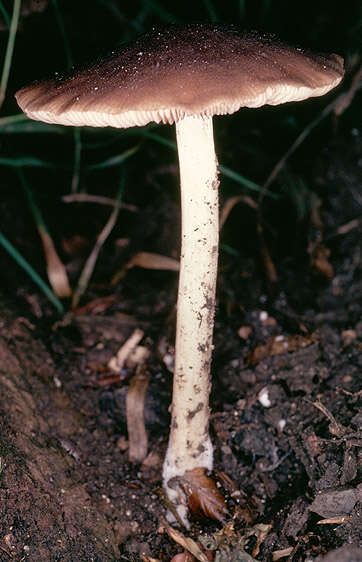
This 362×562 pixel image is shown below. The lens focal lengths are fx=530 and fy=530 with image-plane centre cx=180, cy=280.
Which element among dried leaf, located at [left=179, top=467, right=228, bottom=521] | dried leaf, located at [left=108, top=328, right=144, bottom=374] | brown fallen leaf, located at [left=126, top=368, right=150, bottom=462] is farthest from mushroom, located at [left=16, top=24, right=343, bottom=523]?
dried leaf, located at [left=108, top=328, right=144, bottom=374]

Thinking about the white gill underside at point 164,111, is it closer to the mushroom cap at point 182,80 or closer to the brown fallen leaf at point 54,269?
the mushroom cap at point 182,80

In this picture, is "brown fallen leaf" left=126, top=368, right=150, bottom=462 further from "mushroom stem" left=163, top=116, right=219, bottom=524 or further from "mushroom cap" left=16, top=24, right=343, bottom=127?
"mushroom cap" left=16, top=24, right=343, bottom=127

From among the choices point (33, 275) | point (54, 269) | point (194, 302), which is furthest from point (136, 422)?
point (54, 269)

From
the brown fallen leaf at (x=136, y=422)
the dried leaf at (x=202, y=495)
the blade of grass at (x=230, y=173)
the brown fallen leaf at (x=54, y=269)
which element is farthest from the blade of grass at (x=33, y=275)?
the dried leaf at (x=202, y=495)

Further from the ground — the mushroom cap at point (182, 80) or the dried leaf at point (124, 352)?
the mushroom cap at point (182, 80)

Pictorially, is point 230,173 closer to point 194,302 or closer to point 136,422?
point 194,302

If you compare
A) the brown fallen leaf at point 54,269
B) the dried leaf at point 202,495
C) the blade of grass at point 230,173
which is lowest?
the dried leaf at point 202,495
